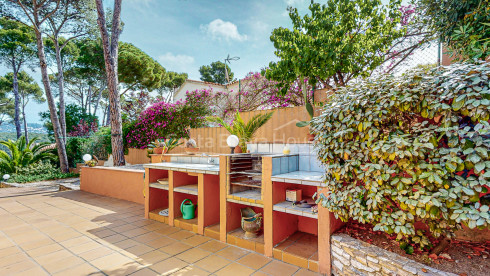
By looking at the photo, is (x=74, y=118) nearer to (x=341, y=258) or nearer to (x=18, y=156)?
(x=18, y=156)

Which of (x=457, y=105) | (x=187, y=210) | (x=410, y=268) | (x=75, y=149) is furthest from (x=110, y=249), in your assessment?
(x=75, y=149)

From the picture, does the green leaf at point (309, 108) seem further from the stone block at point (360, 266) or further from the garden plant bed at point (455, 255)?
the stone block at point (360, 266)

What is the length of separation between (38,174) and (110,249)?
9833mm

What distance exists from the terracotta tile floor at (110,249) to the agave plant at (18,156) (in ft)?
20.4

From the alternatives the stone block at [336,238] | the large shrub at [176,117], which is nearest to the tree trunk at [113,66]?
the large shrub at [176,117]

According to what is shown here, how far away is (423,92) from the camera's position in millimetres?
1903

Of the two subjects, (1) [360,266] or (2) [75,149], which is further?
(2) [75,149]

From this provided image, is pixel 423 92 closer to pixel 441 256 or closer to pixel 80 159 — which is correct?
pixel 441 256

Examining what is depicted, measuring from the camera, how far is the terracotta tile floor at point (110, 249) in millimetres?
2822

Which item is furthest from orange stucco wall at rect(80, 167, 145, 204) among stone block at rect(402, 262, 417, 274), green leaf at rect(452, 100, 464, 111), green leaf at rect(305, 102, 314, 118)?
green leaf at rect(452, 100, 464, 111)

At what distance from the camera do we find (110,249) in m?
3.37

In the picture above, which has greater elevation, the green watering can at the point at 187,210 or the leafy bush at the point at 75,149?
the leafy bush at the point at 75,149

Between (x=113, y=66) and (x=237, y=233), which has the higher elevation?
(x=113, y=66)

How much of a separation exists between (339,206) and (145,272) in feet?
7.75
